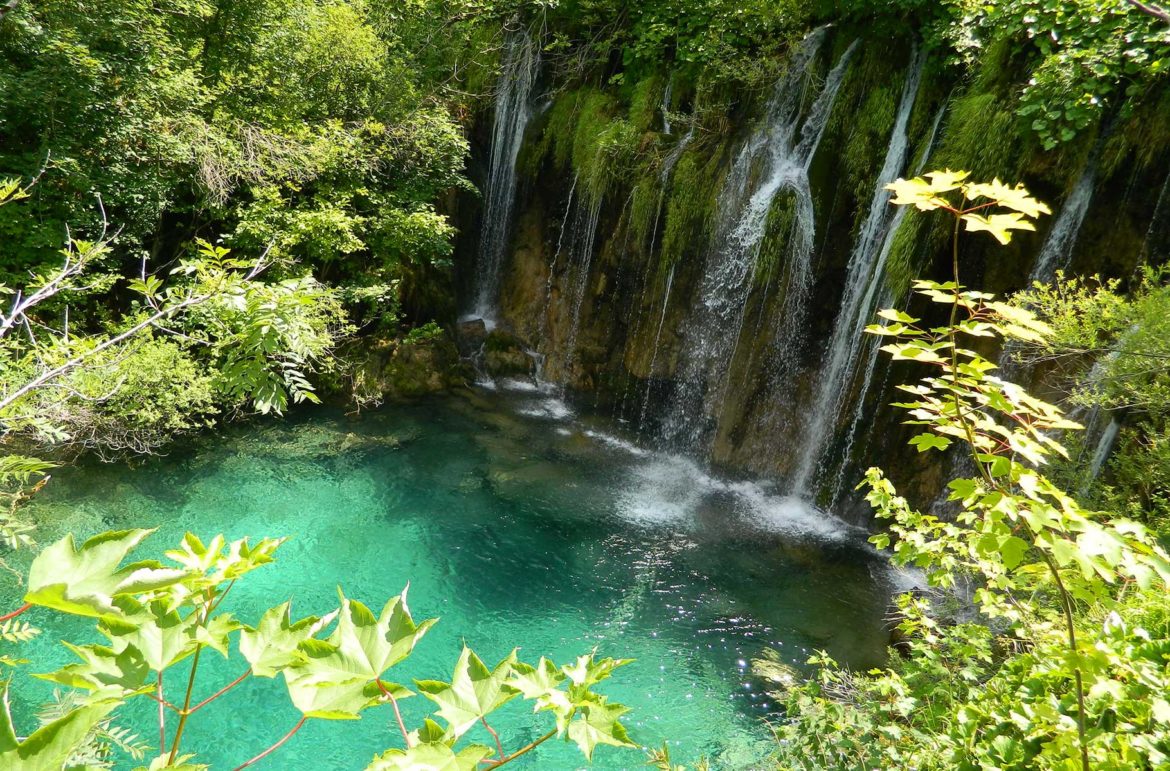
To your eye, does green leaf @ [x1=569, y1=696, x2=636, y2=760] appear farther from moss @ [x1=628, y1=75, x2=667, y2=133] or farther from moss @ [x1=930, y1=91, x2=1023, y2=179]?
moss @ [x1=628, y1=75, x2=667, y2=133]

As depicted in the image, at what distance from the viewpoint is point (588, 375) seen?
11.2 metres

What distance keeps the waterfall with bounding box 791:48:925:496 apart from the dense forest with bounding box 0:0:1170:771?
0.06m

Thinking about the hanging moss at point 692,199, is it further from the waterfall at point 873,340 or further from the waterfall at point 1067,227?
the waterfall at point 1067,227

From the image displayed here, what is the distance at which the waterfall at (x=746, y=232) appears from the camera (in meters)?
8.62

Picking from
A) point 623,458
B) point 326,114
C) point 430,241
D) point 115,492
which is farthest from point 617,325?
point 115,492

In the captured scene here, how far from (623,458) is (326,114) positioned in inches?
287

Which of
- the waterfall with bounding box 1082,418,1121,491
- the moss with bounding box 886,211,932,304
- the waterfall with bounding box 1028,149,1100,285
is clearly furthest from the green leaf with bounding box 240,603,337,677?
the waterfall with bounding box 1028,149,1100,285

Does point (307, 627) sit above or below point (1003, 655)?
above

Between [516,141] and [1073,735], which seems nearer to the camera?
[1073,735]

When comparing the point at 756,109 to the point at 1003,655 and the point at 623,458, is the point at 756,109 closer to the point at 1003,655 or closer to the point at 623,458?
the point at 623,458

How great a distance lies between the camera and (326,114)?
9.86 metres

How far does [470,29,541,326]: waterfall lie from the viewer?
12125 mm

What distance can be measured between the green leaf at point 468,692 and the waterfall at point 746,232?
27.7ft

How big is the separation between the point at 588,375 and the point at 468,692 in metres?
10.2
